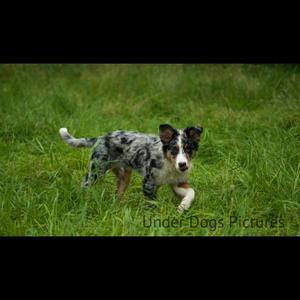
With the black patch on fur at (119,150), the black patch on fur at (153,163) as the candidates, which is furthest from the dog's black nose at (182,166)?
the black patch on fur at (119,150)

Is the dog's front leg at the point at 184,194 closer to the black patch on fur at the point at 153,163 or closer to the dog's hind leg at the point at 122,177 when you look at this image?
the black patch on fur at the point at 153,163

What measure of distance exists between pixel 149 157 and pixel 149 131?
121 inches

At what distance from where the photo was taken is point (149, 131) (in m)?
9.81

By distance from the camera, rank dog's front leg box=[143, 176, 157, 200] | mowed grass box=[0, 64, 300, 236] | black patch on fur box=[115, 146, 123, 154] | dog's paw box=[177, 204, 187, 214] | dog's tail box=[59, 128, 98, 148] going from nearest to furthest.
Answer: mowed grass box=[0, 64, 300, 236] → dog's paw box=[177, 204, 187, 214] → dog's front leg box=[143, 176, 157, 200] → black patch on fur box=[115, 146, 123, 154] → dog's tail box=[59, 128, 98, 148]

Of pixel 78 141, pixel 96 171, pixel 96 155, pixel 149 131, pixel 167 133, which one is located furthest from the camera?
pixel 149 131

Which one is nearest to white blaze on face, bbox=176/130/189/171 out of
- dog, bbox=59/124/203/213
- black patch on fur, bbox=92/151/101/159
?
dog, bbox=59/124/203/213

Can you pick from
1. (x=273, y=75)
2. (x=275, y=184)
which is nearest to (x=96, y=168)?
(x=275, y=184)

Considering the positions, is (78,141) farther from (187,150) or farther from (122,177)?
(187,150)

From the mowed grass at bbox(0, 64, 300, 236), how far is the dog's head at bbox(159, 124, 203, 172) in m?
0.52

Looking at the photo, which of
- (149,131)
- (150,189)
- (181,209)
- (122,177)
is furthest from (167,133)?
(149,131)

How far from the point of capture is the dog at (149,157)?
21.0ft

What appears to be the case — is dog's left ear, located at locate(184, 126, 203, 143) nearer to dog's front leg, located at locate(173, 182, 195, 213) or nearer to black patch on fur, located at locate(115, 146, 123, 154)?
dog's front leg, located at locate(173, 182, 195, 213)

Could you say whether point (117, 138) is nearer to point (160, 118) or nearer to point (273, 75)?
point (160, 118)

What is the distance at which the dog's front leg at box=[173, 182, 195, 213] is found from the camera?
6368 millimetres
